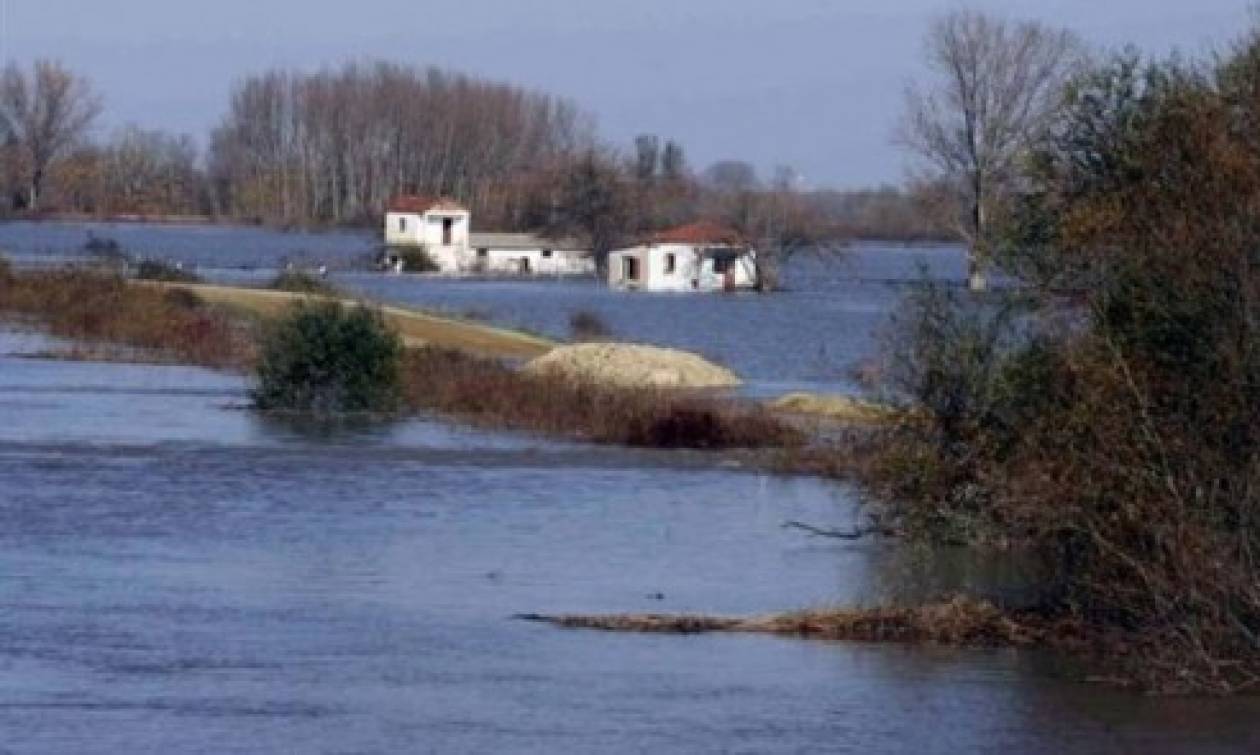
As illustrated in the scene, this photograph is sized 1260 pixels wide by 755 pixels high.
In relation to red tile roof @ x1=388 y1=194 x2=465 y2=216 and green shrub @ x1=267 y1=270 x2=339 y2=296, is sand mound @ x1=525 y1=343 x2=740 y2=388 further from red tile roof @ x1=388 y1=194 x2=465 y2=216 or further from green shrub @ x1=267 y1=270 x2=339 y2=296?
red tile roof @ x1=388 y1=194 x2=465 y2=216

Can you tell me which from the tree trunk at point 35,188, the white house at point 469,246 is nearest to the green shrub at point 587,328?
the white house at point 469,246

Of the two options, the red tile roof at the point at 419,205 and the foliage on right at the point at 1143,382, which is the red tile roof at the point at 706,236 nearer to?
the red tile roof at the point at 419,205

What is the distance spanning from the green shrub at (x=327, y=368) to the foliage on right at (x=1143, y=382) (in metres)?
19.7

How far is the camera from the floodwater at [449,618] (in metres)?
A: 17.1

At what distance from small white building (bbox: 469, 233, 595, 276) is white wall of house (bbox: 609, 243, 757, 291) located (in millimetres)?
16545

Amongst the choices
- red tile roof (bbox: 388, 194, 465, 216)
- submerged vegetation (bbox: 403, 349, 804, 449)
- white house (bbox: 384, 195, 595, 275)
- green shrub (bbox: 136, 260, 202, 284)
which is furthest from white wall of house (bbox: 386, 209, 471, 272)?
submerged vegetation (bbox: 403, 349, 804, 449)

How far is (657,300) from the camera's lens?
113 meters

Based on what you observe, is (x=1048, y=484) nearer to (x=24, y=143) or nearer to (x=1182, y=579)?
(x=1182, y=579)

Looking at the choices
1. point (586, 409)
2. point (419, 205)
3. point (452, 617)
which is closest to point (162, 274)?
point (586, 409)

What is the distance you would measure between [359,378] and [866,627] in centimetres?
2205

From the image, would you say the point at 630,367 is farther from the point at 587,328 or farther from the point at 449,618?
the point at 449,618

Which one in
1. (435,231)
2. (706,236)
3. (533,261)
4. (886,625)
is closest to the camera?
(886,625)

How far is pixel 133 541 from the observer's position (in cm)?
2583

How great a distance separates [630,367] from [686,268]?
7651 cm
